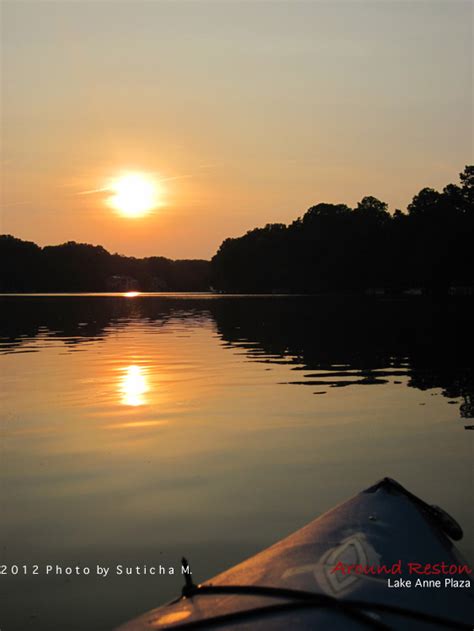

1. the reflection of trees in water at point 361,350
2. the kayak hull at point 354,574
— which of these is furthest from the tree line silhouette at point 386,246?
the kayak hull at point 354,574

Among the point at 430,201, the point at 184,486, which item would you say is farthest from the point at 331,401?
the point at 430,201

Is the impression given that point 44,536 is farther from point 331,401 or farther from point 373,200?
point 373,200

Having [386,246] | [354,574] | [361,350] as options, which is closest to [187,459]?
[354,574]

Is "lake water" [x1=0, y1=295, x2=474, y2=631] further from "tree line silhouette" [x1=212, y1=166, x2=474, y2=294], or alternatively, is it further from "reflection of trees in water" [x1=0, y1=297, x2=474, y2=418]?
"tree line silhouette" [x1=212, y1=166, x2=474, y2=294]

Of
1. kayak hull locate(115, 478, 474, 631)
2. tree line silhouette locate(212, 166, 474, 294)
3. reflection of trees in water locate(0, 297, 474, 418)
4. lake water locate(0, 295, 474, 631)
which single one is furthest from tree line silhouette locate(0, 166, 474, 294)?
kayak hull locate(115, 478, 474, 631)

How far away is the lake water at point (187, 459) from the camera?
7.71m

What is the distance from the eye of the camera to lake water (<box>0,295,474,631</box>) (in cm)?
771

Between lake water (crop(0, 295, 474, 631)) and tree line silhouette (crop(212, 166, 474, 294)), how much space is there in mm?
100409

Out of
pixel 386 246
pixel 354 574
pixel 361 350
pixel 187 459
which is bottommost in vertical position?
pixel 361 350

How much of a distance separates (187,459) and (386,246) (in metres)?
150

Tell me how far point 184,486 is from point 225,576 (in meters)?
4.85

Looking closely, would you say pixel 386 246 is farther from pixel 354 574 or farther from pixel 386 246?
pixel 354 574

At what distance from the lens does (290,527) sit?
28.5 ft

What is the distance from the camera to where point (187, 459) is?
1184cm
